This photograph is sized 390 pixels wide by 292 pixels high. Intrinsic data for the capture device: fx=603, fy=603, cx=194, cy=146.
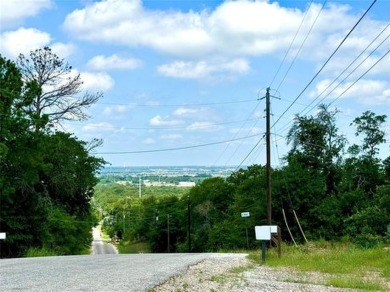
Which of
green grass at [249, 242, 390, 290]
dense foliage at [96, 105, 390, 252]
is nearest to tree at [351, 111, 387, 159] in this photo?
dense foliage at [96, 105, 390, 252]

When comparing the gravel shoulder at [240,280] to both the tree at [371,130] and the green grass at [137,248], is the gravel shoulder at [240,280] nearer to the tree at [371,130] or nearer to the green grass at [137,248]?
the tree at [371,130]

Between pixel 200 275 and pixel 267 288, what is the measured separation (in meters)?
2.62

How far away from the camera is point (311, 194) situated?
2265 inches

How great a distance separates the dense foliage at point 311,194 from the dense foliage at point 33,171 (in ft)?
58.8

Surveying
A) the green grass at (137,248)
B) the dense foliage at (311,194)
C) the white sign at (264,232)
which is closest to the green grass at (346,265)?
the white sign at (264,232)

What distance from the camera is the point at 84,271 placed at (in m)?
15.9

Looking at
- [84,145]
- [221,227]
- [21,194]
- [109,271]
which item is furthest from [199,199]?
[109,271]

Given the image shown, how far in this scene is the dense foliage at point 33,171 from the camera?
37.6 m

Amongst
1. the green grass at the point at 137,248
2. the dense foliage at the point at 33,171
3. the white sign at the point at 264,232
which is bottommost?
the green grass at the point at 137,248

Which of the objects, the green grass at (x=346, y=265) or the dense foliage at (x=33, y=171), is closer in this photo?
the green grass at (x=346, y=265)

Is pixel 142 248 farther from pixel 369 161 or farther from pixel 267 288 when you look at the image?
pixel 267 288

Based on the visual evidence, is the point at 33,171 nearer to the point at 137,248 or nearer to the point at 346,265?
the point at 346,265

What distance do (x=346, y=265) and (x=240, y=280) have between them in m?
6.68

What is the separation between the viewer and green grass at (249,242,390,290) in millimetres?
14492
